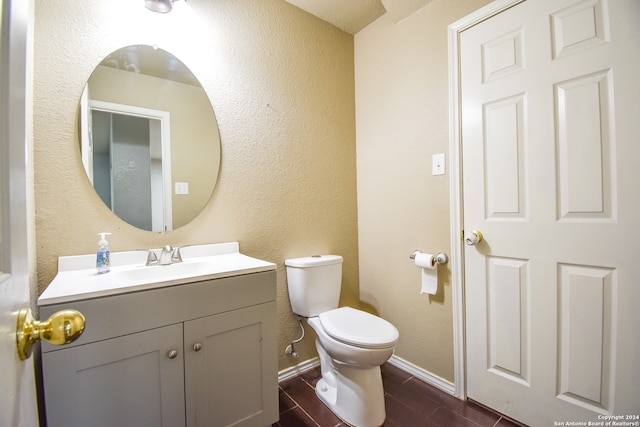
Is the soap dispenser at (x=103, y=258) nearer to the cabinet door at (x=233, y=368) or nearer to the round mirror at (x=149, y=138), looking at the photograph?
the round mirror at (x=149, y=138)

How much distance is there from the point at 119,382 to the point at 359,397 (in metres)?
1.00

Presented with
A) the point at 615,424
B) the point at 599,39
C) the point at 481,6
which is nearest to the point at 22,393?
the point at 615,424

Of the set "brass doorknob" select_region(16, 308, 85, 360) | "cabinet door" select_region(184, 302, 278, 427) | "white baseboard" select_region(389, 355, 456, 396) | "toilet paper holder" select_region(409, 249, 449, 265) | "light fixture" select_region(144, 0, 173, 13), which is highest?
"light fixture" select_region(144, 0, 173, 13)

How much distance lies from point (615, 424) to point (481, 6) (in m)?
1.93

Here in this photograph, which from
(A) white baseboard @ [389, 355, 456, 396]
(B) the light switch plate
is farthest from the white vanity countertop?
(A) white baseboard @ [389, 355, 456, 396]

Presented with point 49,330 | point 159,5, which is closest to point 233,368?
point 49,330

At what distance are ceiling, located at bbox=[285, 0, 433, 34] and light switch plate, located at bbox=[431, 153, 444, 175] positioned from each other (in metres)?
0.89

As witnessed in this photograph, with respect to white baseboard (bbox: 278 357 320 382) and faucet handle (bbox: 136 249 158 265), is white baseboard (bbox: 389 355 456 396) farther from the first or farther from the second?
faucet handle (bbox: 136 249 158 265)

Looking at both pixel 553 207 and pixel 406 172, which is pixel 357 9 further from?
pixel 553 207

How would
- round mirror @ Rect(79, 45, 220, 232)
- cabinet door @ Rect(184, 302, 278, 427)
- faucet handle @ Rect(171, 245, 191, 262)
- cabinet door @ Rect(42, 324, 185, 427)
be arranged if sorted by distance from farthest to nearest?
1. faucet handle @ Rect(171, 245, 191, 262)
2. round mirror @ Rect(79, 45, 220, 232)
3. cabinet door @ Rect(184, 302, 278, 427)
4. cabinet door @ Rect(42, 324, 185, 427)

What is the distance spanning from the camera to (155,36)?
1353mm

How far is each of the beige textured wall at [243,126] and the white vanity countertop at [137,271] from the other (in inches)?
2.3

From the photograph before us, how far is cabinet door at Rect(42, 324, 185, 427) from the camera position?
82 centimetres

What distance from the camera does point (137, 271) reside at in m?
1.21
